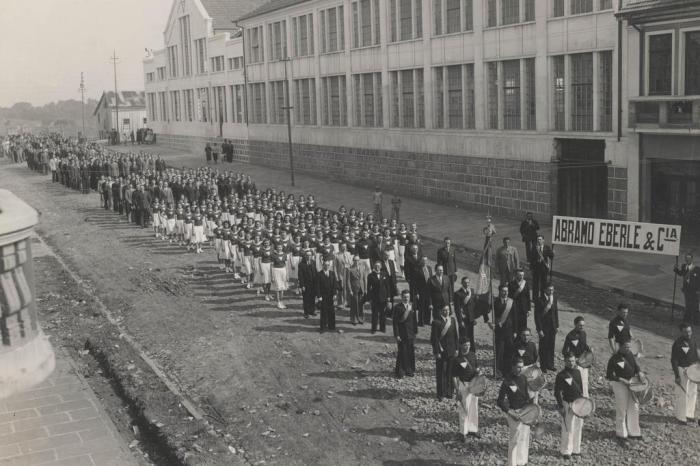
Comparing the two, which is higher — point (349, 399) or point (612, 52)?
point (612, 52)

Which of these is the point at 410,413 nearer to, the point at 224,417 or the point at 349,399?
the point at 349,399

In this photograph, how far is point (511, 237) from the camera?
85.5ft

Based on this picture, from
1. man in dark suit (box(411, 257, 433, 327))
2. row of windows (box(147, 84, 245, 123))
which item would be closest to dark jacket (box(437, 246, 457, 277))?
man in dark suit (box(411, 257, 433, 327))

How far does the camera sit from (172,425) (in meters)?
12.6

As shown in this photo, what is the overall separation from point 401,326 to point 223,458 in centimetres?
402

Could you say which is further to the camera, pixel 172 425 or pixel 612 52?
pixel 612 52

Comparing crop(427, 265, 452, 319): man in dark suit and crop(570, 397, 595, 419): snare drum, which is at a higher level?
crop(427, 265, 452, 319): man in dark suit

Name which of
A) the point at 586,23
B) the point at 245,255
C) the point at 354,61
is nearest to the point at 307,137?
the point at 354,61

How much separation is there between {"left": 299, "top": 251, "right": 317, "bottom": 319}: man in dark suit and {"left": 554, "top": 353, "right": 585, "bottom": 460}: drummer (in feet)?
24.9

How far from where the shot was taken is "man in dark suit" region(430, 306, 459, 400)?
42.4 ft

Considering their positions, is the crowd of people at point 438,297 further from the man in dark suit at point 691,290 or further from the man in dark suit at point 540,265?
the man in dark suit at point 691,290

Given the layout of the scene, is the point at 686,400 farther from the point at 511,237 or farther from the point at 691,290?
the point at 511,237

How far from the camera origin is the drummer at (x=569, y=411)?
35.6 feet

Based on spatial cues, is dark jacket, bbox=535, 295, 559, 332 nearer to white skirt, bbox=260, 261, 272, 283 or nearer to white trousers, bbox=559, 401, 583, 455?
white trousers, bbox=559, 401, 583, 455
